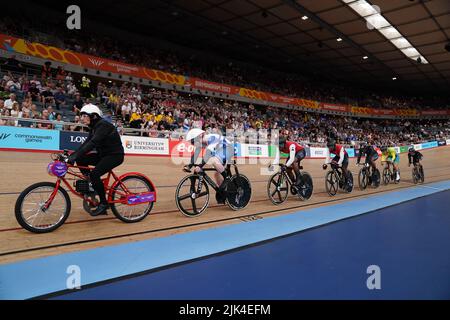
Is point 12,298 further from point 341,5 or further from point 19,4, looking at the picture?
point 19,4

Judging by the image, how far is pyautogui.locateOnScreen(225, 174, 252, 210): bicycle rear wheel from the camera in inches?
194

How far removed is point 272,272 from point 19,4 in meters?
19.8

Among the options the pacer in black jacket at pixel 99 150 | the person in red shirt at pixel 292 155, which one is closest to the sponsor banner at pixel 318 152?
the person in red shirt at pixel 292 155

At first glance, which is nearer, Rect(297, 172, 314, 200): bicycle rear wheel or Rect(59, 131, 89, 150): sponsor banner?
Rect(297, 172, 314, 200): bicycle rear wheel

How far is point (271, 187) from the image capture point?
6.04m

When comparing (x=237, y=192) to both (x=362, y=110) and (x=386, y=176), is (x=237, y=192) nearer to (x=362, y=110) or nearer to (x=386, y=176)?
(x=386, y=176)

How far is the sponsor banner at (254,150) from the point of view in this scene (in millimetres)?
14586

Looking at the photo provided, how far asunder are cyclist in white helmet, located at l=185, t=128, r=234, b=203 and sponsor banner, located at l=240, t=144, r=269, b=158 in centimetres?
946

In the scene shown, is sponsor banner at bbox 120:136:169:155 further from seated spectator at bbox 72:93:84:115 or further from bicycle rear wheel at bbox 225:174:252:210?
bicycle rear wheel at bbox 225:174:252:210

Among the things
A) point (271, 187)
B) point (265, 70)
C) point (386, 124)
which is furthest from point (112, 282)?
point (386, 124)

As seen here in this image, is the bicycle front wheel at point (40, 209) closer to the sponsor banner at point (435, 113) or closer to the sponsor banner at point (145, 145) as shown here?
the sponsor banner at point (145, 145)

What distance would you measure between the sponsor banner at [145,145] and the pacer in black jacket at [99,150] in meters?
7.55

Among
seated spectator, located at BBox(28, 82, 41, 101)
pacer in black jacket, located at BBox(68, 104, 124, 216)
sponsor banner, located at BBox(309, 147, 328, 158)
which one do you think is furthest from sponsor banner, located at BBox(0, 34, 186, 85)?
pacer in black jacket, located at BBox(68, 104, 124, 216)

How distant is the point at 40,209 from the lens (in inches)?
128
